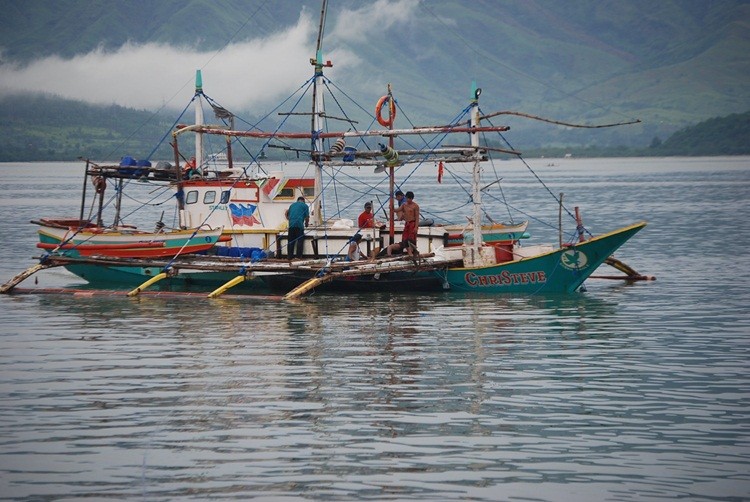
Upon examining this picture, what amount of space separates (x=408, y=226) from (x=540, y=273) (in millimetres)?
4320

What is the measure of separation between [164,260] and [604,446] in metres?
22.4

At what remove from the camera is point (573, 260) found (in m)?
34.6

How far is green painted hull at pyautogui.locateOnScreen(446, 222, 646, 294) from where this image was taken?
34344mm

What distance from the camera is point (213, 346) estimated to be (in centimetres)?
2692

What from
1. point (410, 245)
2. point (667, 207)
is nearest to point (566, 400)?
point (410, 245)

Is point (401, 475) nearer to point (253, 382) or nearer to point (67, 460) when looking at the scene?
point (67, 460)

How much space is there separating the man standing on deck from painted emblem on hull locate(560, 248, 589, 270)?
4523mm

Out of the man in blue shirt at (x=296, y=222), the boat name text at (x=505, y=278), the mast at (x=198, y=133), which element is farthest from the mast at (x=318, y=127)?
the boat name text at (x=505, y=278)

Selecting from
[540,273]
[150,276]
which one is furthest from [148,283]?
[540,273]

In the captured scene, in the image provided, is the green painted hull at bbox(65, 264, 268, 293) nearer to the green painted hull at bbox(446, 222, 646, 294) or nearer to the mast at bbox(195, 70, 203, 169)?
the mast at bbox(195, 70, 203, 169)

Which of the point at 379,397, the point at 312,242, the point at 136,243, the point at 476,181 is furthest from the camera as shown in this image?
the point at 136,243

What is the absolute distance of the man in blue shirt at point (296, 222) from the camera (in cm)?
3616

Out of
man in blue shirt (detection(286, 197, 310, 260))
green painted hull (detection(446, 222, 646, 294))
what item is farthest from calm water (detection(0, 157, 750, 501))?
man in blue shirt (detection(286, 197, 310, 260))

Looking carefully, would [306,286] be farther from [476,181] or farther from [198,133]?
[198,133]
